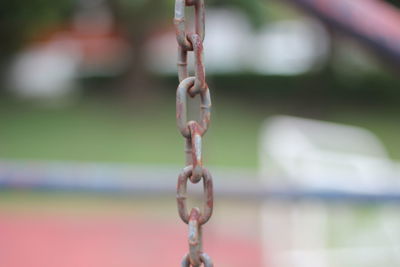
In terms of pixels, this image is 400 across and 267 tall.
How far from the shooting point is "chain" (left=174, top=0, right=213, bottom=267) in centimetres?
76

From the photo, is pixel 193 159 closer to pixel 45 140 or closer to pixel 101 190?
pixel 101 190

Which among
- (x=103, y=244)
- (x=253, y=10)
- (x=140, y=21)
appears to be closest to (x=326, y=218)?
(x=103, y=244)

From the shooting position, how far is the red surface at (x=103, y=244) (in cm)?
487

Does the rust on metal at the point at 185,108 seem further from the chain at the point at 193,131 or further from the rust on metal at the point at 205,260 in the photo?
the rust on metal at the point at 205,260

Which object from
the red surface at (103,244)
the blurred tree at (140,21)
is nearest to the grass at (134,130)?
the blurred tree at (140,21)

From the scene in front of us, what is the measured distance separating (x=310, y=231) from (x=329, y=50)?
798cm

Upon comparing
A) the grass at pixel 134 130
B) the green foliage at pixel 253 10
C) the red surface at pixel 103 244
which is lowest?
the red surface at pixel 103 244

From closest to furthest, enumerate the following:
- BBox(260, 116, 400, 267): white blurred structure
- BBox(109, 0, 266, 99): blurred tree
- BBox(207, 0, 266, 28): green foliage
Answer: BBox(260, 116, 400, 267): white blurred structure, BBox(109, 0, 266, 99): blurred tree, BBox(207, 0, 266, 28): green foliage

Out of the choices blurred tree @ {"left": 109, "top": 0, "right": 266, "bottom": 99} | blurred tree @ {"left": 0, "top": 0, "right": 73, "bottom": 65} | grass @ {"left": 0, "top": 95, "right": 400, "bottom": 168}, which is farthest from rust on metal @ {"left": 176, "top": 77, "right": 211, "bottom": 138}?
blurred tree @ {"left": 109, "top": 0, "right": 266, "bottom": 99}

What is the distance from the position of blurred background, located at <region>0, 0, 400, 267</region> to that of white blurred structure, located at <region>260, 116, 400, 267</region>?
12 mm

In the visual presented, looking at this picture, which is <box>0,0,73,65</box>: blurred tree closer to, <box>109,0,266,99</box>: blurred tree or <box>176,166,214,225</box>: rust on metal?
<box>109,0,266,99</box>: blurred tree

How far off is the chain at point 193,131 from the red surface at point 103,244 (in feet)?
12.8

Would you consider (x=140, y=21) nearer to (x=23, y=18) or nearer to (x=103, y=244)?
(x=23, y=18)

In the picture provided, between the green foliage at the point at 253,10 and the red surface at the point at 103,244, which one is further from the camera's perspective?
the green foliage at the point at 253,10
